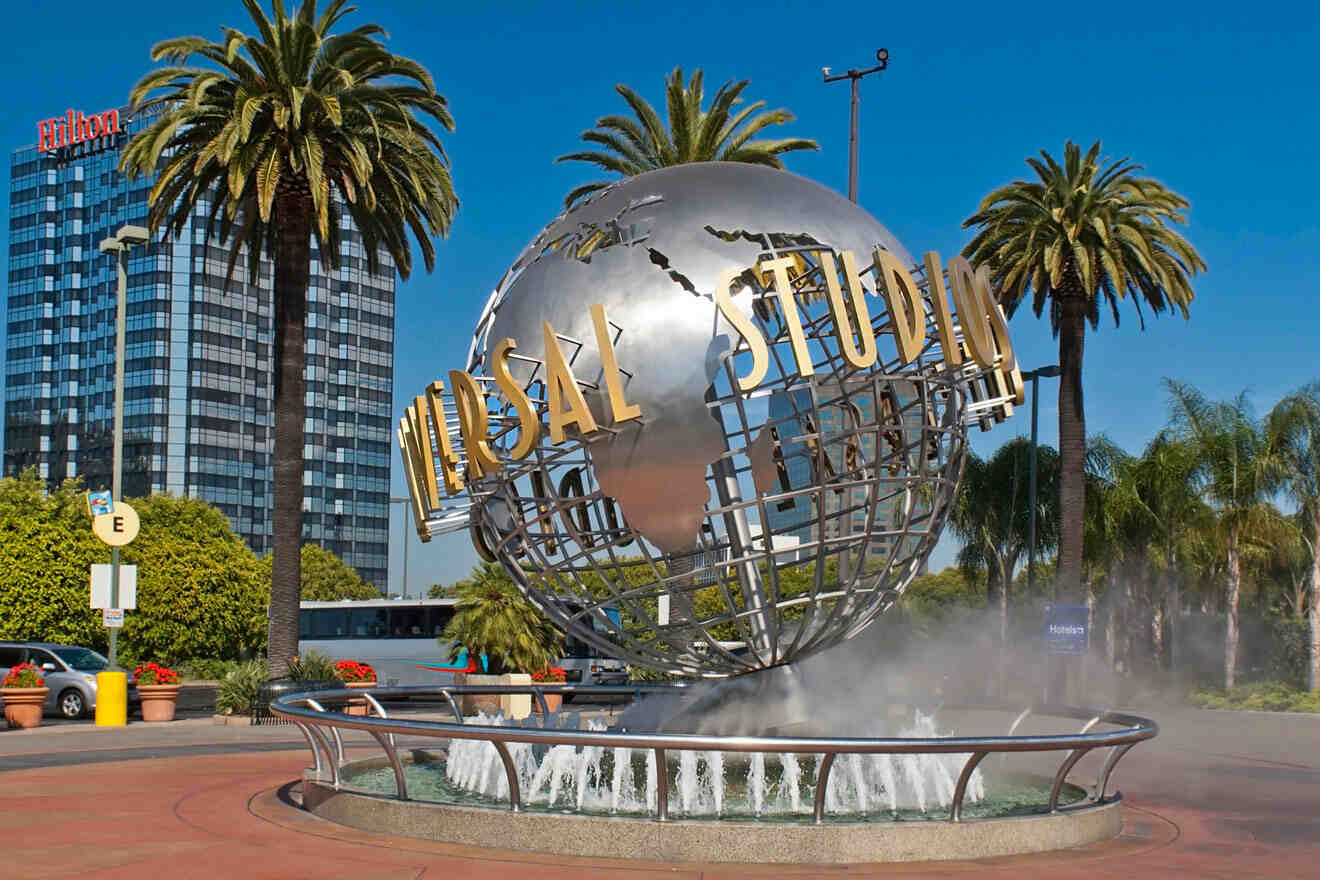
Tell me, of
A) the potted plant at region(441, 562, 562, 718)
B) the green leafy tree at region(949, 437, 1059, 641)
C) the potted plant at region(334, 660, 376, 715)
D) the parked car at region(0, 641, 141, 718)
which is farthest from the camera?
the green leafy tree at region(949, 437, 1059, 641)

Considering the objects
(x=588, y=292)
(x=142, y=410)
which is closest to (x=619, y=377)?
(x=588, y=292)

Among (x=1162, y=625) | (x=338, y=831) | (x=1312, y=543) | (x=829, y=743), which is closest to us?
(x=829, y=743)

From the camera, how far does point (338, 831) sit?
33.1 ft

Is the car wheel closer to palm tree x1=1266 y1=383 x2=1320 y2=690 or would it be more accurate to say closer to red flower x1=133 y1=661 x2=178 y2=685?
red flower x1=133 y1=661 x2=178 y2=685

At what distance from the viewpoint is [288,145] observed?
909 inches

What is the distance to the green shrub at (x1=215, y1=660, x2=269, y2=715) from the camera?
2294 centimetres

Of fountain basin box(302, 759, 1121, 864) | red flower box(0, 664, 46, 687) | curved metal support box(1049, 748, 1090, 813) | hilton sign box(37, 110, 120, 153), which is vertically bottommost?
red flower box(0, 664, 46, 687)

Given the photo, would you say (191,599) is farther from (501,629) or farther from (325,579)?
(325,579)

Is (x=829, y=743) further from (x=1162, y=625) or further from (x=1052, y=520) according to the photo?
(x=1162, y=625)

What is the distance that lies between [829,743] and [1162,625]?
1754 inches

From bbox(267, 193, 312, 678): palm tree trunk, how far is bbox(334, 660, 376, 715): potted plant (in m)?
1.36

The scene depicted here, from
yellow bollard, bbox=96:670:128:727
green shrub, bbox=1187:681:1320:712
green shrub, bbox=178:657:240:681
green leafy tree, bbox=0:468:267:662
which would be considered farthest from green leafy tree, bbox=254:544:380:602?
yellow bollard, bbox=96:670:128:727

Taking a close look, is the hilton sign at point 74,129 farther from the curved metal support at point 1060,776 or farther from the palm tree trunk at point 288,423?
the curved metal support at point 1060,776

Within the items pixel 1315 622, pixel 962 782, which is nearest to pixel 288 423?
pixel 962 782
